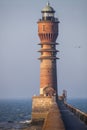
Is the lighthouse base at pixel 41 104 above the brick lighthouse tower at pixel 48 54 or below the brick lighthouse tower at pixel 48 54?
below

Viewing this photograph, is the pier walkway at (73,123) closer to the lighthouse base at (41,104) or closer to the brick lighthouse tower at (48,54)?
the lighthouse base at (41,104)

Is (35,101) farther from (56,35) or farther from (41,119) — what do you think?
(56,35)

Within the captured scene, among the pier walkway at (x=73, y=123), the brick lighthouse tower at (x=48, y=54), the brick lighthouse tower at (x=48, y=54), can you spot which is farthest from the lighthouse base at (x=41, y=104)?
the pier walkway at (x=73, y=123)

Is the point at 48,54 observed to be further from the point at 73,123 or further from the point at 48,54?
the point at 73,123

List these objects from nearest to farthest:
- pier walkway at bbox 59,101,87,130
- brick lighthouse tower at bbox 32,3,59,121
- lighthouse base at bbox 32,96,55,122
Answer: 1. pier walkway at bbox 59,101,87,130
2. lighthouse base at bbox 32,96,55,122
3. brick lighthouse tower at bbox 32,3,59,121

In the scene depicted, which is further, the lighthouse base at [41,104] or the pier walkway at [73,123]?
the lighthouse base at [41,104]

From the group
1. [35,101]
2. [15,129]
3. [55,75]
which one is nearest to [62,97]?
[55,75]

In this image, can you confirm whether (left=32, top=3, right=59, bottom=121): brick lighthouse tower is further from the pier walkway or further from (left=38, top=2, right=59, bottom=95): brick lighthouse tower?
the pier walkway

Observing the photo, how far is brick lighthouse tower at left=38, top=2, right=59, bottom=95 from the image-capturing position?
69.8 metres

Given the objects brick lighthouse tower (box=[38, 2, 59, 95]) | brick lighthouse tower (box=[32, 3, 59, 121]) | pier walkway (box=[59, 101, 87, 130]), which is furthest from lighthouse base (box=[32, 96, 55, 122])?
pier walkway (box=[59, 101, 87, 130])

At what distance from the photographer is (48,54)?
2778 inches

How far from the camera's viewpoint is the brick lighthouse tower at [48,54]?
69.8m

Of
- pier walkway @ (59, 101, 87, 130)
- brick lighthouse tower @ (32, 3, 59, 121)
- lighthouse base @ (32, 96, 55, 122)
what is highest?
brick lighthouse tower @ (32, 3, 59, 121)

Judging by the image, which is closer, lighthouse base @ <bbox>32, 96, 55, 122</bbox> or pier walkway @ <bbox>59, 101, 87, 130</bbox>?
pier walkway @ <bbox>59, 101, 87, 130</bbox>
